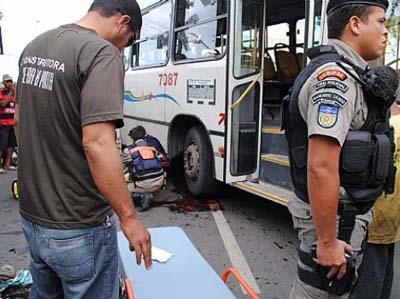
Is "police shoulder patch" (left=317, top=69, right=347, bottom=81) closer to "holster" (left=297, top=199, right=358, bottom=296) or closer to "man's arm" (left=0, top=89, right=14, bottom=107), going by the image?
"holster" (left=297, top=199, right=358, bottom=296)

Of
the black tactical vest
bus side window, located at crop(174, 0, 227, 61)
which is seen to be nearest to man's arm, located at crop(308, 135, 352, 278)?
the black tactical vest

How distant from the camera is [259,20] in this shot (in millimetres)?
4609

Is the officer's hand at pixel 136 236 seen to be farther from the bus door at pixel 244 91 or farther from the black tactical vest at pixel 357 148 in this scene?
the bus door at pixel 244 91

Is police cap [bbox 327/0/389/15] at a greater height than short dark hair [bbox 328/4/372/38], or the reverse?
police cap [bbox 327/0/389/15]

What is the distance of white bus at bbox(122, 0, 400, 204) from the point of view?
177 inches

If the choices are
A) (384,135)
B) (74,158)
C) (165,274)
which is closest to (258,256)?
(165,274)

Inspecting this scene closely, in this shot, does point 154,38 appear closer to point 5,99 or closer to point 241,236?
point 5,99

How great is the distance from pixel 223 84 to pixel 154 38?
241cm

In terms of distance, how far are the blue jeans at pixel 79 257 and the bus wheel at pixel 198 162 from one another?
3450 mm

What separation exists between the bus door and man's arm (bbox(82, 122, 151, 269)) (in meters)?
3.12

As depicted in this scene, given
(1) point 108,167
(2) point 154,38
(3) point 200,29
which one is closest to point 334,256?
(1) point 108,167

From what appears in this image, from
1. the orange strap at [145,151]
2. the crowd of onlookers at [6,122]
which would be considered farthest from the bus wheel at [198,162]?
the crowd of onlookers at [6,122]

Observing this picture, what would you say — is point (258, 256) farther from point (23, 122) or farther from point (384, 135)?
point (23, 122)

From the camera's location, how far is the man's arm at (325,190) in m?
1.55
